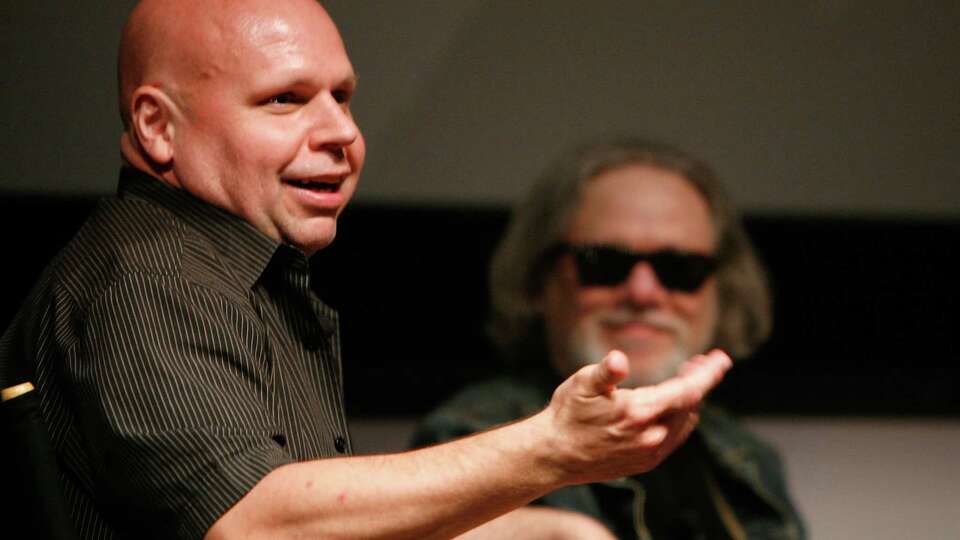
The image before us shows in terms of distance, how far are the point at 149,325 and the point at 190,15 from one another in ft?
1.03

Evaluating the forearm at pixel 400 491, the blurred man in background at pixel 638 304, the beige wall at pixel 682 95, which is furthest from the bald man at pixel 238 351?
the blurred man in background at pixel 638 304

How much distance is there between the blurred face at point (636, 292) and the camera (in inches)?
78.6

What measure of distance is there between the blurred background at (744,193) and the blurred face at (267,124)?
28.2 inches

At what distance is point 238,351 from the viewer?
95 cm

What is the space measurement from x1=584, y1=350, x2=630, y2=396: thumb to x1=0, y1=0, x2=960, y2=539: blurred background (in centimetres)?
105

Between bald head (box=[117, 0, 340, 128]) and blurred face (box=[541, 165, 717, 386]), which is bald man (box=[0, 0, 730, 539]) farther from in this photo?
blurred face (box=[541, 165, 717, 386])

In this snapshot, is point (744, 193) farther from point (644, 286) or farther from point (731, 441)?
point (731, 441)

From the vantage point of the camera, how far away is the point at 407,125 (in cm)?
198

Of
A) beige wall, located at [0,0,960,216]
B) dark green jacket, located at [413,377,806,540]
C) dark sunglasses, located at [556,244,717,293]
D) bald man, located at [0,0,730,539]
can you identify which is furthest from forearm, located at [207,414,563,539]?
dark sunglasses, located at [556,244,717,293]

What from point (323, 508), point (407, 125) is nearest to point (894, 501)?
point (407, 125)

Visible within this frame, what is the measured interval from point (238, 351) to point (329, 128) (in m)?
0.25

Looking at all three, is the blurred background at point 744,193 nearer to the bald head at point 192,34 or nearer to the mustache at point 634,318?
the mustache at point 634,318

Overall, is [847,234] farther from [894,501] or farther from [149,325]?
[149,325]

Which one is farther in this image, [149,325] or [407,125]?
[407,125]
